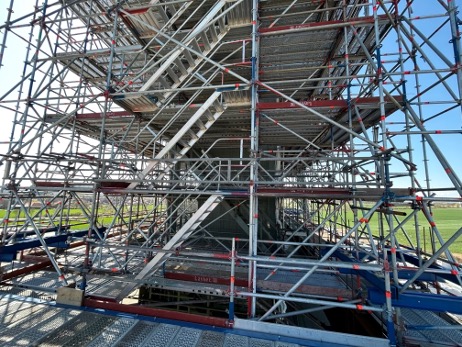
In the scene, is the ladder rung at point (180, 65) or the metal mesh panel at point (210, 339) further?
the ladder rung at point (180, 65)

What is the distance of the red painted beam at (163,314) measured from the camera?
3604 mm

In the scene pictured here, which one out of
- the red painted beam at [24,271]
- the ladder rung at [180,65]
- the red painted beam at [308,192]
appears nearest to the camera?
the red painted beam at [308,192]

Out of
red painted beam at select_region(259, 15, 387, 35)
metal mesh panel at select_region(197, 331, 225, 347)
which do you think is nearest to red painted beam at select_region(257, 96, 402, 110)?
red painted beam at select_region(259, 15, 387, 35)

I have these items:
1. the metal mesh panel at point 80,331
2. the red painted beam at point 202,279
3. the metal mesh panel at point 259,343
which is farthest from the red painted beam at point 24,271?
the metal mesh panel at point 259,343

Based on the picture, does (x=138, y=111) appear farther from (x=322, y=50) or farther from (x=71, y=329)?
(x=322, y=50)

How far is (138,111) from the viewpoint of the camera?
20.1 feet

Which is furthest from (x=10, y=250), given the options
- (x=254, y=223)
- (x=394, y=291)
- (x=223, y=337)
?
(x=394, y=291)

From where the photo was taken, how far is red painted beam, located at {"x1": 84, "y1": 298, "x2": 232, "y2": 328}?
3604mm

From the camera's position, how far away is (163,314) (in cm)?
377

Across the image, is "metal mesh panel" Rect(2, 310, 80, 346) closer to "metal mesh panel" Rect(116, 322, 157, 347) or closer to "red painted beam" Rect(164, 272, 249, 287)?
"metal mesh panel" Rect(116, 322, 157, 347)

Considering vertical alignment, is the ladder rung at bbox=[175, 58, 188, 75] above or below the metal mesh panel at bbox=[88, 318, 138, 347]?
above

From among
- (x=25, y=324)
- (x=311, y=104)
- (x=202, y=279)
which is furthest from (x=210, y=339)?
(x=311, y=104)

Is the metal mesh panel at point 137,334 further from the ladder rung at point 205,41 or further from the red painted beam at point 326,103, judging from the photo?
the ladder rung at point 205,41

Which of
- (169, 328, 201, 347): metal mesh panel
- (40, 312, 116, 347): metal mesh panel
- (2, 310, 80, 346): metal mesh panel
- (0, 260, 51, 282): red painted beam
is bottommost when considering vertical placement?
(169, 328, 201, 347): metal mesh panel
